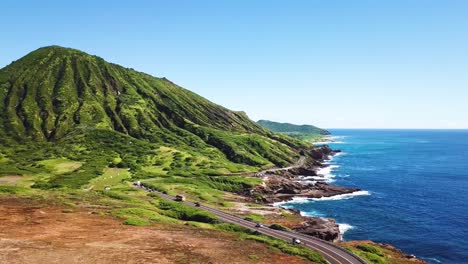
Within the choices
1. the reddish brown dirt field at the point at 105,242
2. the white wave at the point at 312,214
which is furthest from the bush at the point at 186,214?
the white wave at the point at 312,214

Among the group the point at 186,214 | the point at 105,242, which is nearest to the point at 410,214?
the point at 186,214

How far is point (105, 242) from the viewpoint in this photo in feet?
210

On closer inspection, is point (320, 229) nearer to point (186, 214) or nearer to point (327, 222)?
point (327, 222)

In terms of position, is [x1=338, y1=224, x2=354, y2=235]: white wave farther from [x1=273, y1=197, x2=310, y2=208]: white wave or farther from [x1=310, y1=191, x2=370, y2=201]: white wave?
[x1=310, y1=191, x2=370, y2=201]: white wave

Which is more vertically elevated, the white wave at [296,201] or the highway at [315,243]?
the highway at [315,243]

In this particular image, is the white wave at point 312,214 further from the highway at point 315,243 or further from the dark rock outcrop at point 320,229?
the highway at point 315,243

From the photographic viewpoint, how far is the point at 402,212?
134m

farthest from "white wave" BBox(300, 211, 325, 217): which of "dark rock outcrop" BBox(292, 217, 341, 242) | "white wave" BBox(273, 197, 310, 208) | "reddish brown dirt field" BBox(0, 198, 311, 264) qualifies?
"reddish brown dirt field" BBox(0, 198, 311, 264)

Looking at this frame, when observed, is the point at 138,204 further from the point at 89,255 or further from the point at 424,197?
the point at 424,197

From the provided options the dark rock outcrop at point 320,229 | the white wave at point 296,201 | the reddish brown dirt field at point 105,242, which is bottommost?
the white wave at point 296,201

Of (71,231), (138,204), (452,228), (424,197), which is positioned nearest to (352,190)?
(424,197)

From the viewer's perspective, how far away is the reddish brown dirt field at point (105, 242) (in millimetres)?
56634

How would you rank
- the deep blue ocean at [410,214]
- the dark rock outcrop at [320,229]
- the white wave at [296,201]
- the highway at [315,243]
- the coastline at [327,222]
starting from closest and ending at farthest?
1. the highway at [315,243]
2. the coastline at [327,222]
3. the dark rock outcrop at [320,229]
4. the deep blue ocean at [410,214]
5. the white wave at [296,201]

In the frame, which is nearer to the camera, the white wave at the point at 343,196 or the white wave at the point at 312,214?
the white wave at the point at 312,214
